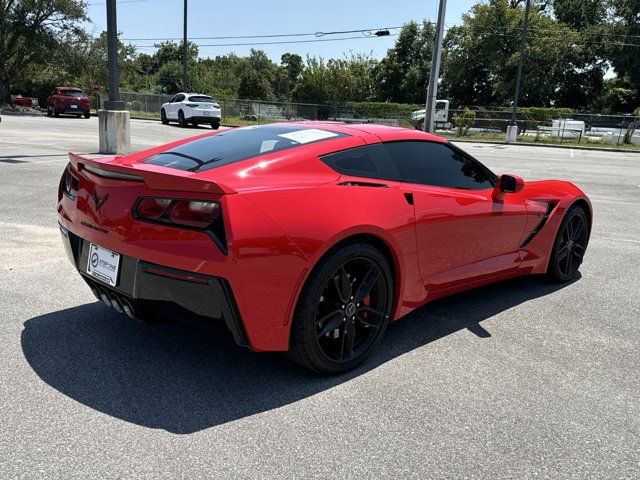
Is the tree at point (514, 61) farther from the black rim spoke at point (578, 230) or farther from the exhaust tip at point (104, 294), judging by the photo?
the exhaust tip at point (104, 294)

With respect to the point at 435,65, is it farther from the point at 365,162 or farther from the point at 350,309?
the point at 350,309

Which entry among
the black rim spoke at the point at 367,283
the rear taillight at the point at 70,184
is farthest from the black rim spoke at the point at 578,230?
the rear taillight at the point at 70,184

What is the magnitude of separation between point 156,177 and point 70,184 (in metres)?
0.99

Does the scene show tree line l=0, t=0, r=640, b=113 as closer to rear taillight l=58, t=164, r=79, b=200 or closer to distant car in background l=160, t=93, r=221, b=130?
distant car in background l=160, t=93, r=221, b=130

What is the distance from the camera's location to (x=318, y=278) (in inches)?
113

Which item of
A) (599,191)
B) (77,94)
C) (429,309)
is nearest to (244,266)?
(429,309)

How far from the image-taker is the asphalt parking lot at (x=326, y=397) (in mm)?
2402

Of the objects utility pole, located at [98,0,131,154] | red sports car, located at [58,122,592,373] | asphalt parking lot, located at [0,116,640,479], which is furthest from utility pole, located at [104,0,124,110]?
red sports car, located at [58,122,592,373]

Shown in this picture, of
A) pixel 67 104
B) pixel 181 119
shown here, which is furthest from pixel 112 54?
pixel 67 104

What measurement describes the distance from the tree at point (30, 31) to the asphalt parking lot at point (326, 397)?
39673mm

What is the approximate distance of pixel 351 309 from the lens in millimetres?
3162

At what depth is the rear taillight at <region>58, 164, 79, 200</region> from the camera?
3361 millimetres

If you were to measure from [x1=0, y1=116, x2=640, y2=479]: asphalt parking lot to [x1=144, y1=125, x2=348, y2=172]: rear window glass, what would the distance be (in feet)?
3.62

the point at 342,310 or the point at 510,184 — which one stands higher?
the point at 510,184
